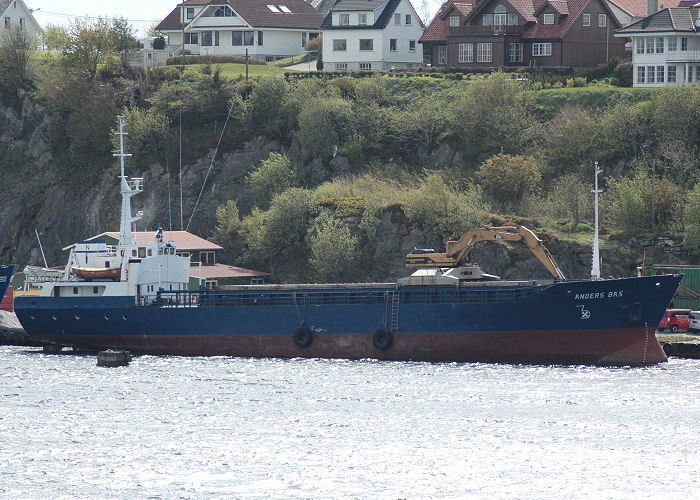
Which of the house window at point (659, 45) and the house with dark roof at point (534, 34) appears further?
the house with dark roof at point (534, 34)

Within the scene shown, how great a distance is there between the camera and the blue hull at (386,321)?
50375 mm

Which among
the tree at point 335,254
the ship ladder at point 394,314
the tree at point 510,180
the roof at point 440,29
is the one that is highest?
the roof at point 440,29

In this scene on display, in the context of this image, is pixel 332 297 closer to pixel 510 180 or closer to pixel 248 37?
pixel 510 180

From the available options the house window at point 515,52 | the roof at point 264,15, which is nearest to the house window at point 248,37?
the roof at point 264,15

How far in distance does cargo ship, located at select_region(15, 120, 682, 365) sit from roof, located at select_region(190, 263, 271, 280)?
9891 mm

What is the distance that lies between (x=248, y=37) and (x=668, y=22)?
4139 centimetres

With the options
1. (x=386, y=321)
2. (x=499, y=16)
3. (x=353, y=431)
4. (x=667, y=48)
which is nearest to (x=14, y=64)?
(x=499, y=16)

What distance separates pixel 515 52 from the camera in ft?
317

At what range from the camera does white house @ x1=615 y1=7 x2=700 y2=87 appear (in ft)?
284

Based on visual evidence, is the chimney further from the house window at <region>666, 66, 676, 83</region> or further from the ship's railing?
the ship's railing

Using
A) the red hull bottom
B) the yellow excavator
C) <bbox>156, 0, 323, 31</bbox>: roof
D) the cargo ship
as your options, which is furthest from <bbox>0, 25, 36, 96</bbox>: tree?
the yellow excavator

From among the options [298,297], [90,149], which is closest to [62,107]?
[90,149]

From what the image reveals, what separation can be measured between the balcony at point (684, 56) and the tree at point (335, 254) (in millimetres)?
30331

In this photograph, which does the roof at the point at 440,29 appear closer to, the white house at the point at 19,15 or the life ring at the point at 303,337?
the white house at the point at 19,15
